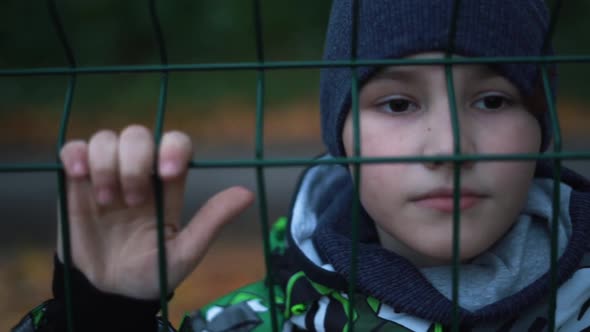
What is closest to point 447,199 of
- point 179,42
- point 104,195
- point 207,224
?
point 207,224

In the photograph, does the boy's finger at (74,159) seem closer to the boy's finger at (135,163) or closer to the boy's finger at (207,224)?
the boy's finger at (135,163)

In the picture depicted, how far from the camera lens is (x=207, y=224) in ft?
2.62

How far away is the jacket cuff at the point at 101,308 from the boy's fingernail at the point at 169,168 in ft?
0.71

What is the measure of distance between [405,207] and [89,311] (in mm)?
446

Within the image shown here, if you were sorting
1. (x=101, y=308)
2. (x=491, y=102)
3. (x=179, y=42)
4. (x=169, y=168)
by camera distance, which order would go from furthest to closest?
(x=179, y=42) → (x=491, y=102) → (x=101, y=308) → (x=169, y=168)

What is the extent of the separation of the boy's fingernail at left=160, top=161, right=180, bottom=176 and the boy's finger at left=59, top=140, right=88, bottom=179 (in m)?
0.09

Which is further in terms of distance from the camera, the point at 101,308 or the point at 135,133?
the point at 101,308

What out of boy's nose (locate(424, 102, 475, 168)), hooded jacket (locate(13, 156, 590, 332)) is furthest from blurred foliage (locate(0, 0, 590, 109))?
boy's nose (locate(424, 102, 475, 168))

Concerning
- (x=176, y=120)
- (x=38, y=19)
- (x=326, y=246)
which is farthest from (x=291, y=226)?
(x=38, y=19)

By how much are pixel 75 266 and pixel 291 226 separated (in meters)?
0.45

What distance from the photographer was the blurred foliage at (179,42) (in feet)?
12.6

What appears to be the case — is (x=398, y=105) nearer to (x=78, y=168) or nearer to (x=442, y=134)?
(x=442, y=134)

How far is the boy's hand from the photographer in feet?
2.45

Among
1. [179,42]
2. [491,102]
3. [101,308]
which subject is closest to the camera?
[101,308]
